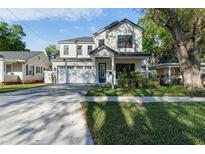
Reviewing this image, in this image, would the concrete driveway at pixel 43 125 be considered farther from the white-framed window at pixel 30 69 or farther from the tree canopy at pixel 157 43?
the tree canopy at pixel 157 43

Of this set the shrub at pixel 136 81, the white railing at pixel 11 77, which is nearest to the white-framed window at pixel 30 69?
the white railing at pixel 11 77

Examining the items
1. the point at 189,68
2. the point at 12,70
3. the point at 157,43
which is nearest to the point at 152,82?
the point at 189,68

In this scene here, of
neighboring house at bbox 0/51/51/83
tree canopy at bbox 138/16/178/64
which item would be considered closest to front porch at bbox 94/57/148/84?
neighboring house at bbox 0/51/51/83

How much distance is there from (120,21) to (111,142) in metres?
20.9

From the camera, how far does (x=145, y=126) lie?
21.0 feet

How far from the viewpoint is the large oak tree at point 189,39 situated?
16469 mm

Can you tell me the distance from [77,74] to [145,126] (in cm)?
2152

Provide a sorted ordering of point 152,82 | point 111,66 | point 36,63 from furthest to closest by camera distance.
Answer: point 36,63 < point 111,66 < point 152,82

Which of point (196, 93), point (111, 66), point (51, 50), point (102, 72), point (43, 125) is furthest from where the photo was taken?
point (51, 50)

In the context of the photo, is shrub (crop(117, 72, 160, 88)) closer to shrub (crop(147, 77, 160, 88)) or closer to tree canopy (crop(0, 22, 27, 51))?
shrub (crop(147, 77, 160, 88))

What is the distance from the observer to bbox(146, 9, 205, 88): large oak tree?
16.5 meters

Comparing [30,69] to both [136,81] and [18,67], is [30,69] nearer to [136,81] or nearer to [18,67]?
[18,67]

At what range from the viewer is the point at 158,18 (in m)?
17.6
